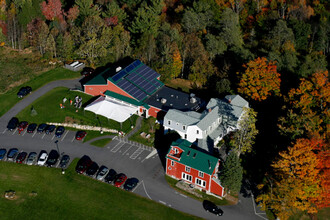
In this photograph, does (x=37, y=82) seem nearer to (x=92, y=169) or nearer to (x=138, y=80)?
(x=138, y=80)

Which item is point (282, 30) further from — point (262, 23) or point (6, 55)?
point (6, 55)

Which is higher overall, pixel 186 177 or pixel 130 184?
pixel 186 177

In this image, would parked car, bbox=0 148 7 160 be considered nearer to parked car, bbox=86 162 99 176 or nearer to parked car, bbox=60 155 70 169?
parked car, bbox=60 155 70 169

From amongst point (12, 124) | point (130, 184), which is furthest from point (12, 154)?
point (130, 184)

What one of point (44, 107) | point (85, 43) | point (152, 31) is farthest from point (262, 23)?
point (44, 107)

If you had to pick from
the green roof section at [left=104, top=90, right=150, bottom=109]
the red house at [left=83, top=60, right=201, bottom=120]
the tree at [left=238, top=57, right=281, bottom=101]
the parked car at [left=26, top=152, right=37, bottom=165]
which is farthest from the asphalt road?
the tree at [left=238, top=57, right=281, bottom=101]

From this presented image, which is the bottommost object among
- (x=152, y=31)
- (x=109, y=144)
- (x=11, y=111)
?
(x=109, y=144)

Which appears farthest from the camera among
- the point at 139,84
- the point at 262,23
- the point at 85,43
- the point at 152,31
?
the point at 262,23
